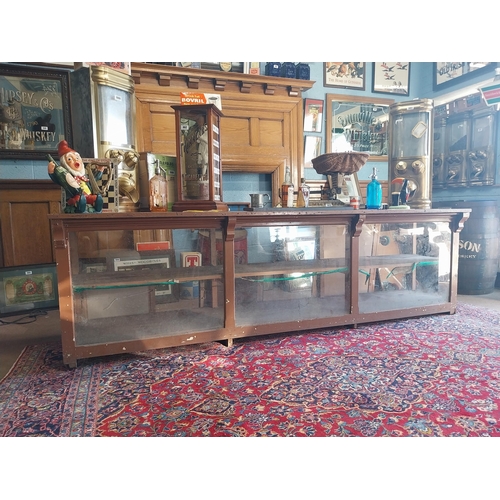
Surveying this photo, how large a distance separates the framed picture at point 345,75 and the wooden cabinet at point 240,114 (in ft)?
1.52

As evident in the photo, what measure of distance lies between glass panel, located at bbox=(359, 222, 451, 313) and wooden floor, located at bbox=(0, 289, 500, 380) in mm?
711

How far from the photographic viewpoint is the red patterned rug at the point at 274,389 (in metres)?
1.51

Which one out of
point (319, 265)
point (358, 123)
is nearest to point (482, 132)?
point (358, 123)

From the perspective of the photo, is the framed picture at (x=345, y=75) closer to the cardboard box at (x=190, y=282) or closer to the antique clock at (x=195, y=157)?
the antique clock at (x=195, y=157)

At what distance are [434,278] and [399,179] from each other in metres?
0.89

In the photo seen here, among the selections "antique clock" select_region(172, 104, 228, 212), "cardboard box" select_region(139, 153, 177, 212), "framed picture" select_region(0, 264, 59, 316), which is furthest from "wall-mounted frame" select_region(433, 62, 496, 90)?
"framed picture" select_region(0, 264, 59, 316)

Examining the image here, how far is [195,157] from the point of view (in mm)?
2418

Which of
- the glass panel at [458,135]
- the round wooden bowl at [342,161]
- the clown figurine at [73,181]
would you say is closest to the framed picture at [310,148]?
the round wooden bowl at [342,161]

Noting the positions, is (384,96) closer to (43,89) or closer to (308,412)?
(43,89)

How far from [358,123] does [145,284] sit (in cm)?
353

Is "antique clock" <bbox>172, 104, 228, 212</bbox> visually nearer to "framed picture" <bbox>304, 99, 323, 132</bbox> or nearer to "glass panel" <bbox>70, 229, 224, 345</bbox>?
"glass panel" <bbox>70, 229, 224, 345</bbox>

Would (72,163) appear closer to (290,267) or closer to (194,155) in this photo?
(194,155)

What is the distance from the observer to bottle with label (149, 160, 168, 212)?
2.36m
